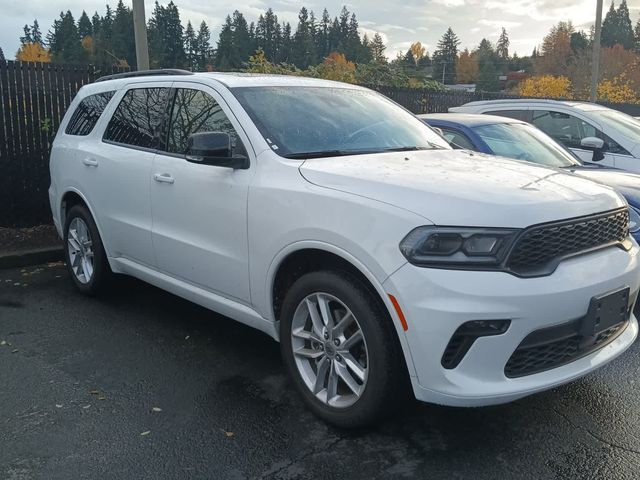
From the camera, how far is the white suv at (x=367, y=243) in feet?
8.72

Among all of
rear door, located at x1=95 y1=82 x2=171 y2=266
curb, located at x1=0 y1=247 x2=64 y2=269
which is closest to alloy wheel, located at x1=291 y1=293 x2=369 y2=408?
rear door, located at x1=95 y1=82 x2=171 y2=266

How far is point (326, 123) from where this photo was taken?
12.8 feet

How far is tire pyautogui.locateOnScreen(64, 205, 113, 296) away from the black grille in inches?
140

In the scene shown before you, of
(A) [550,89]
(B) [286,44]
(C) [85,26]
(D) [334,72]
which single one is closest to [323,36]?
(B) [286,44]

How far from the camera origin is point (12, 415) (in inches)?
130

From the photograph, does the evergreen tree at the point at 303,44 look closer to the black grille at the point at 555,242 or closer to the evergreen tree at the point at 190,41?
the evergreen tree at the point at 190,41

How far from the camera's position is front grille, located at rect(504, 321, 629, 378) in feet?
8.88

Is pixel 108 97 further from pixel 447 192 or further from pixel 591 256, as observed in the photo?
pixel 591 256

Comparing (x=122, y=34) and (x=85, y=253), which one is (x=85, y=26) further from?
(x=85, y=253)

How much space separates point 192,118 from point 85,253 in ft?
6.17

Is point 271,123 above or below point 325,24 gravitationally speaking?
below

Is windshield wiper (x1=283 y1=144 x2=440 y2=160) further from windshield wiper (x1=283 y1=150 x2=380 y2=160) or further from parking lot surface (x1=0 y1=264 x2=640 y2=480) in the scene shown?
parking lot surface (x1=0 y1=264 x2=640 y2=480)

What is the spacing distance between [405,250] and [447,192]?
0.37m

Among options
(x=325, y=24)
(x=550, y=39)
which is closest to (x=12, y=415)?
(x=550, y=39)
